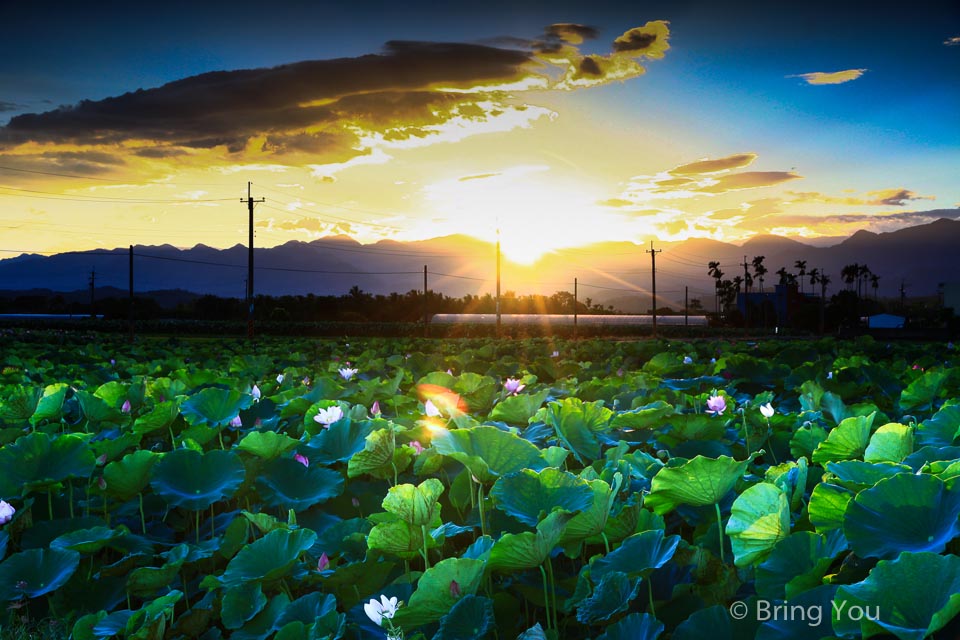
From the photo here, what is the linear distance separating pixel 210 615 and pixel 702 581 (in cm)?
122

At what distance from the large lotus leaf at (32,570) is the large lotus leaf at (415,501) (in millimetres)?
1132

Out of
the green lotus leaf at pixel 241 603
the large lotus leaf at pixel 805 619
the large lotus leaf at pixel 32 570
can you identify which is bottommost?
the large lotus leaf at pixel 32 570

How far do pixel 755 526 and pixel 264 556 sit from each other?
1.12 m

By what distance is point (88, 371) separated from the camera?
20.4 ft

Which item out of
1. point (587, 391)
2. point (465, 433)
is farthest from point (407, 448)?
point (587, 391)

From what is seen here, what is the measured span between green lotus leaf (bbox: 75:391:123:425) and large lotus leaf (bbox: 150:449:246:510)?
4.72 ft

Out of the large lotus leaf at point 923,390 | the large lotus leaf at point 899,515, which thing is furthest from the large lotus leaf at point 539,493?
the large lotus leaf at point 923,390

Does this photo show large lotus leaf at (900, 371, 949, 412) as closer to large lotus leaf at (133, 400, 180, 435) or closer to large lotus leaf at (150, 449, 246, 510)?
large lotus leaf at (150, 449, 246, 510)

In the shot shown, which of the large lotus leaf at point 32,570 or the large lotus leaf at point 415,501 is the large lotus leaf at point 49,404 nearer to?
the large lotus leaf at point 32,570

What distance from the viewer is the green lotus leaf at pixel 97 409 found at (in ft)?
11.3

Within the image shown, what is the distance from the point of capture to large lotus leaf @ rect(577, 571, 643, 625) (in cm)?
133

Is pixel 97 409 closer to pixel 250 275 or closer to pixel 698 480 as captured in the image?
pixel 698 480

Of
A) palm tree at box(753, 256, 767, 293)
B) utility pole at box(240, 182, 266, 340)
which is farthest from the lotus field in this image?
palm tree at box(753, 256, 767, 293)

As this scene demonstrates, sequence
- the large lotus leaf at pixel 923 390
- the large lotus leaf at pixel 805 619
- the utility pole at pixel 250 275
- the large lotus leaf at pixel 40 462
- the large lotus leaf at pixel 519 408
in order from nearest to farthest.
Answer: the large lotus leaf at pixel 805 619 → the large lotus leaf at pixel 40 462 → the large lotus leaf at pixel 519 408 → the large lotus leaf at pixel 923 390 → the utility pole at pixel 250 275
